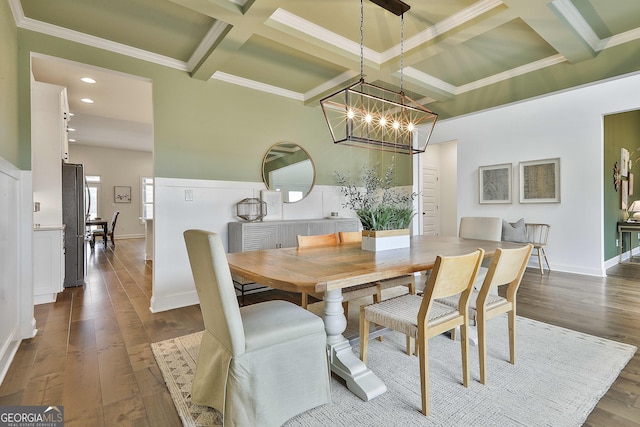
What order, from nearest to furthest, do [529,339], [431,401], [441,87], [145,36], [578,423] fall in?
[578,423], [431,401], [529,339], [145,36], [441,87]

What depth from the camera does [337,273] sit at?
156 centimetres

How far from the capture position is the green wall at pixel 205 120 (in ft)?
9.13

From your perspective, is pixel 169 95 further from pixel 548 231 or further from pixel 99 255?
pixel 548 231

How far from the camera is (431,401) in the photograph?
165 cm

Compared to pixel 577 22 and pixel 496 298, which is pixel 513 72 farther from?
pixel 496 298

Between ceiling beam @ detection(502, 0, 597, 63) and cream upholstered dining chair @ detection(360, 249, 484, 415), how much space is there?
6.30 feet

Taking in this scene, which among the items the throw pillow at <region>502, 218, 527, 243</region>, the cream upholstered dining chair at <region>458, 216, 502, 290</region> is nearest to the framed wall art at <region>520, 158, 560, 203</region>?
the throw pillow at <region>502, 218, 527, 243</region>

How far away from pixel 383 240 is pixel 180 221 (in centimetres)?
229

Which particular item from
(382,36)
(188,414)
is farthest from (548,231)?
(188,414)

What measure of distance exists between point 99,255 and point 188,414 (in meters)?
6.51

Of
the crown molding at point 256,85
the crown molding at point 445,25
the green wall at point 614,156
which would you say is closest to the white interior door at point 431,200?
the green wall at point 614,156

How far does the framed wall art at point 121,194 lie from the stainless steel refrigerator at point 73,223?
6.07 m

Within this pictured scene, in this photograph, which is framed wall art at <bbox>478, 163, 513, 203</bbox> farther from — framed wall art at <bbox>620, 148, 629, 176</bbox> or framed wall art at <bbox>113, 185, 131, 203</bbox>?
framed wall art at <bbox>113, 185, 131, 203</bbox>

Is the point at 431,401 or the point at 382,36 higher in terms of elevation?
the point at 382,36
